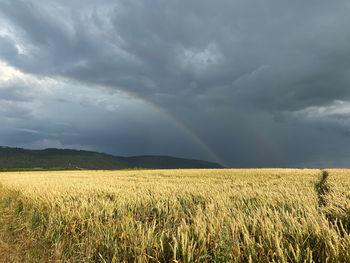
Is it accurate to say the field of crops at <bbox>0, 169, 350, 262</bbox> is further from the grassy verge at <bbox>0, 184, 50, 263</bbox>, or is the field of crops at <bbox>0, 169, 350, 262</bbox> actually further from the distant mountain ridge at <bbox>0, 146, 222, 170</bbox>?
the distant mountain ridge at <bbox>0, 146, 222, 170</bbox>

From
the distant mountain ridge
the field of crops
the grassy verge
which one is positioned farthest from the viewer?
the distant mountain ridge

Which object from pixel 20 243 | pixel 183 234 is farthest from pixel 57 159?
pixel 183 234

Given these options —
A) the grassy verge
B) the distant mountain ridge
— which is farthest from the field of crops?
the distant mountain ridge

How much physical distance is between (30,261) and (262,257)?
11.9ft

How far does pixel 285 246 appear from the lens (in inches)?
100

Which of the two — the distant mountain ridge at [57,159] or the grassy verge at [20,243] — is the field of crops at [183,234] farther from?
the distant mountain ridge at [57,159]

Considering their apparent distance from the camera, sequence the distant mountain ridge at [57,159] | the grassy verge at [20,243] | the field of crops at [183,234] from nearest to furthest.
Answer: the field of crops at [183,234] < the grassy verge at [20,243] < the distant mountain ridge at [57,159]

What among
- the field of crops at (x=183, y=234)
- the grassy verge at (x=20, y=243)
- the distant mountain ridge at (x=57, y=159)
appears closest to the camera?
the field of crops at (x=183, y=234)

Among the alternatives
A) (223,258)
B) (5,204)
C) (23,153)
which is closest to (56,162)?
(23,153)

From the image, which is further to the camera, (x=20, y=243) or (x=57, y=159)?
(x=57, y=159)

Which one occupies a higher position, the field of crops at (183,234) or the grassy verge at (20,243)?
the field of crops at (183,234)

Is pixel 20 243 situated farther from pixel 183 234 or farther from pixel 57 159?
pixel 57 159

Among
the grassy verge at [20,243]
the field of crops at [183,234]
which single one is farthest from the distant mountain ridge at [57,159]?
the field of crops at [183,234]

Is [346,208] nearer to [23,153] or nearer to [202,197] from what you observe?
[202,197]
